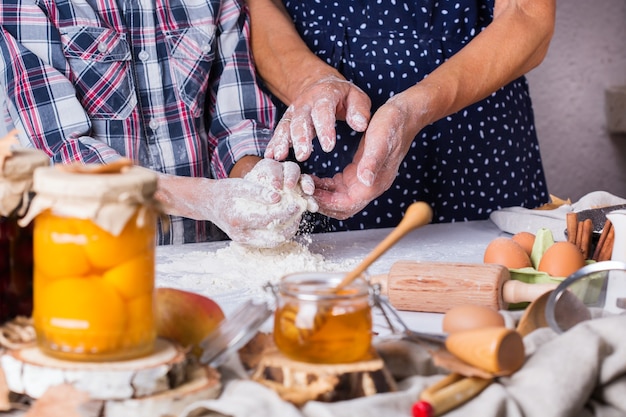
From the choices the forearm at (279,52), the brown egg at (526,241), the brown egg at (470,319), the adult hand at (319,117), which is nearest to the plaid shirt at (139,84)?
the forearm at (279,52)

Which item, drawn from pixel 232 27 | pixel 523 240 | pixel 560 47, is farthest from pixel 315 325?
pixel 560 47

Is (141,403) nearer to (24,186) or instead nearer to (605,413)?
(24,186)

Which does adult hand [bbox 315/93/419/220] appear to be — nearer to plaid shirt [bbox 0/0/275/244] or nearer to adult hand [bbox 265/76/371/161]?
adult hand [bbox 265/76/371/161]

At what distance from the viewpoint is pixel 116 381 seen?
0.75 metres

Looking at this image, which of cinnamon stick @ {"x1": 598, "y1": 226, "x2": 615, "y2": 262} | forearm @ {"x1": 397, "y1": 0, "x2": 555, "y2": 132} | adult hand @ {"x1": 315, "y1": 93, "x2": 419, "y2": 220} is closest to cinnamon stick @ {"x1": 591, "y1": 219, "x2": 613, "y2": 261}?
cinnamon stick @ {"x1": 598, "y1": 226, "x2": 615, "y2": 262}

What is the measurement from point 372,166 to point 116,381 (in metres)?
0.85

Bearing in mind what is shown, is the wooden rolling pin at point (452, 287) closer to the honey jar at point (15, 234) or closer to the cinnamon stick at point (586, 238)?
the cinnamon stick at point (586, 238)

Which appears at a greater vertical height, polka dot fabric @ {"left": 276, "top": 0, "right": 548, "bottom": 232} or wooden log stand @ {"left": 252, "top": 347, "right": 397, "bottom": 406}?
polka dot fabric @ {"left": 276, "top": 0, "right": 548, "bottom": 232}

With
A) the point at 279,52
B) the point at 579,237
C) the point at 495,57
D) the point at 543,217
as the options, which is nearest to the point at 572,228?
the point at 579,237

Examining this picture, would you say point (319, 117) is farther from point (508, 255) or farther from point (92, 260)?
point (92, 260)

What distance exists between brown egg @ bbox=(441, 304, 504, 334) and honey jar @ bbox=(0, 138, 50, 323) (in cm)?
45

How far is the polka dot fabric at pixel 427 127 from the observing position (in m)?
2.09

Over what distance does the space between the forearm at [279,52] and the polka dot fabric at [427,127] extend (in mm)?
93

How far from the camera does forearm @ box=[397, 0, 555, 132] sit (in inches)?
71.6
